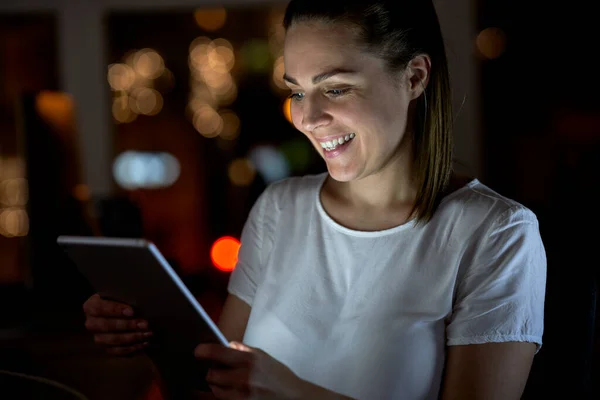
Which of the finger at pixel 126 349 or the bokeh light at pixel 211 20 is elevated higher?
the bokeh light at pixel 211 20

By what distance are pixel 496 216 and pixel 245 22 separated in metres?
4.31

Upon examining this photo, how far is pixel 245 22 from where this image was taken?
4.98 meters

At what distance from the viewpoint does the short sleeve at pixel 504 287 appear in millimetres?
911

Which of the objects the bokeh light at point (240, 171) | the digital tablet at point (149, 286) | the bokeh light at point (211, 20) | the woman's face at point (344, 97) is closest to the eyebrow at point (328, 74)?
the woman's face at point (344, 97)

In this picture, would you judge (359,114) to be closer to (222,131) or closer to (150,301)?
(150,301)

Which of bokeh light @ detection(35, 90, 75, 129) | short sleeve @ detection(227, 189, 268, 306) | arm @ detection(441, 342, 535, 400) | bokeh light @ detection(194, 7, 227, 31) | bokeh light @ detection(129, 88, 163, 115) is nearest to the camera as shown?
arm @ detection(441, 342, 535, 400)

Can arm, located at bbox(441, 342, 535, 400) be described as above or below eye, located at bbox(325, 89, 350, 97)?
below

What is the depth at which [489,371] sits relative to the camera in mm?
889

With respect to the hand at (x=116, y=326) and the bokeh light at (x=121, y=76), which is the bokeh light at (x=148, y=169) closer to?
the bokeh light at (x=121, y=76)

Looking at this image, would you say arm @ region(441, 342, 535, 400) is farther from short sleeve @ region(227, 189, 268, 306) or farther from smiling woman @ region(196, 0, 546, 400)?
short sleeve @ region(227, 189, 268, 306)

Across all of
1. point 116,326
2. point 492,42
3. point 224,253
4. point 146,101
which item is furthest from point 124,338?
point 146,101

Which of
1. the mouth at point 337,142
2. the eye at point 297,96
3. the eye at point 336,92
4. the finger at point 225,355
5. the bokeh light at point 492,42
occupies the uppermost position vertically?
the bokeh light at point 492,42

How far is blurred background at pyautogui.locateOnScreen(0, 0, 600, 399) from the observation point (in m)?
1.30

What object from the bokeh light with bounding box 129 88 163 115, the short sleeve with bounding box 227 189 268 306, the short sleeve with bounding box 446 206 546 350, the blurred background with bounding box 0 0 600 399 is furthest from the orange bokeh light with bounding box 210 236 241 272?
the bokeh light with bounding box 129 88 163 115
